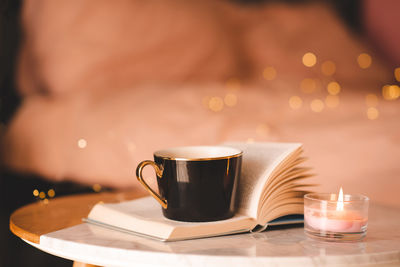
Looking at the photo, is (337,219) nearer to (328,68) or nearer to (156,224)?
(156,224)

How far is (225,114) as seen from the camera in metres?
1.24

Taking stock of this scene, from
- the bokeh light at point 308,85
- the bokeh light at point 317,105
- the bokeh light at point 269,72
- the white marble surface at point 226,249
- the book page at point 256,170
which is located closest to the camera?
the white marble surface at point 226,249

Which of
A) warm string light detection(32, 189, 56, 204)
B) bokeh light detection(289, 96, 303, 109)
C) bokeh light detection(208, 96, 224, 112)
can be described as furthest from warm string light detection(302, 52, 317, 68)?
warm string light detection(32, 189, 56, 204)

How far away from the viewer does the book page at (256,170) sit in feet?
1.94

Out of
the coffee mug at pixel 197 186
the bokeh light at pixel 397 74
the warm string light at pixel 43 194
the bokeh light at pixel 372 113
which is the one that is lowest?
the warm string light at pixel 43 194

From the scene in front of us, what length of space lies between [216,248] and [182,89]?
91cm

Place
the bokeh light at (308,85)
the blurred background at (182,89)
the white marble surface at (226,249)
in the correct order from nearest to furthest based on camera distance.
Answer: the white marble surface at (226,249) → the blurred background at (182,89) → the bokeh light at (308,85)

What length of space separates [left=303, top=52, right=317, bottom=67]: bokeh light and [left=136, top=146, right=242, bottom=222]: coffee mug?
1.28 meters

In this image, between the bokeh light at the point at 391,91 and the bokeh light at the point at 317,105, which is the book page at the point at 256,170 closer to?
the bokeh light at the point at 317,105

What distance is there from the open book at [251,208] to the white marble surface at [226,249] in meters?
0.01

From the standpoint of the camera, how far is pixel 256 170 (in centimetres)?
62

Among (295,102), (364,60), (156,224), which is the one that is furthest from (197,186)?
(364,60)

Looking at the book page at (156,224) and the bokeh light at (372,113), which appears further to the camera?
the bokeh light at (372,113)

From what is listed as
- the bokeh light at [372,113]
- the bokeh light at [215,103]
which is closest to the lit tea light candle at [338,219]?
the bokeh light at [372,113]
